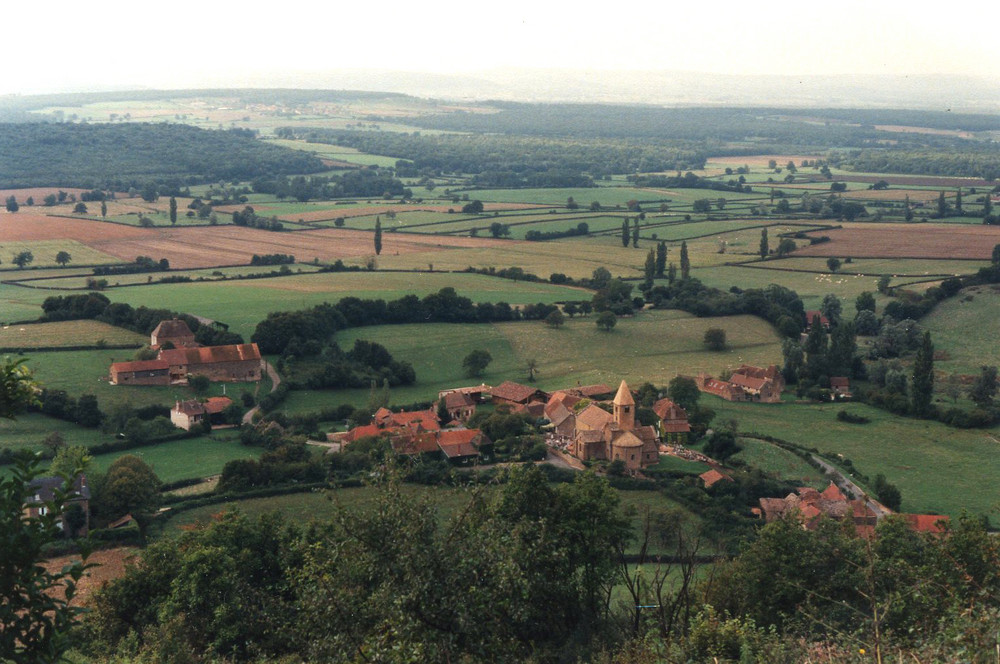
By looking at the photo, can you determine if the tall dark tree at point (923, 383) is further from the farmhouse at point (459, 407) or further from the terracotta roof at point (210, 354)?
the terracotta roof at point (210, 354)

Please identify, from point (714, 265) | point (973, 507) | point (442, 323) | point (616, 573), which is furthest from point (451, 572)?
point (714, 265)

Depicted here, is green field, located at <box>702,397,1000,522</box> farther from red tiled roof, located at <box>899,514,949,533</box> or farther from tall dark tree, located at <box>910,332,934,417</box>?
red tiled roof, located at <box>899,514,949,533</box>

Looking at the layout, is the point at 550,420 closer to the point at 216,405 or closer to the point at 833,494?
the point at 833,494

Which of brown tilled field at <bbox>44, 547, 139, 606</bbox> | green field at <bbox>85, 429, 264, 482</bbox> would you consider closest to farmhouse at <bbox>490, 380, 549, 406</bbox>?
green field at <bbox>85, 429, 264, 482</bbox>

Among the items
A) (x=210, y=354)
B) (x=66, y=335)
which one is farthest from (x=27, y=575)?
(x=66, y=335)

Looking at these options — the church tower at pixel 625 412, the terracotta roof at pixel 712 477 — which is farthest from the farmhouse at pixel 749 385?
the terracotta roof at pixel 712 477
